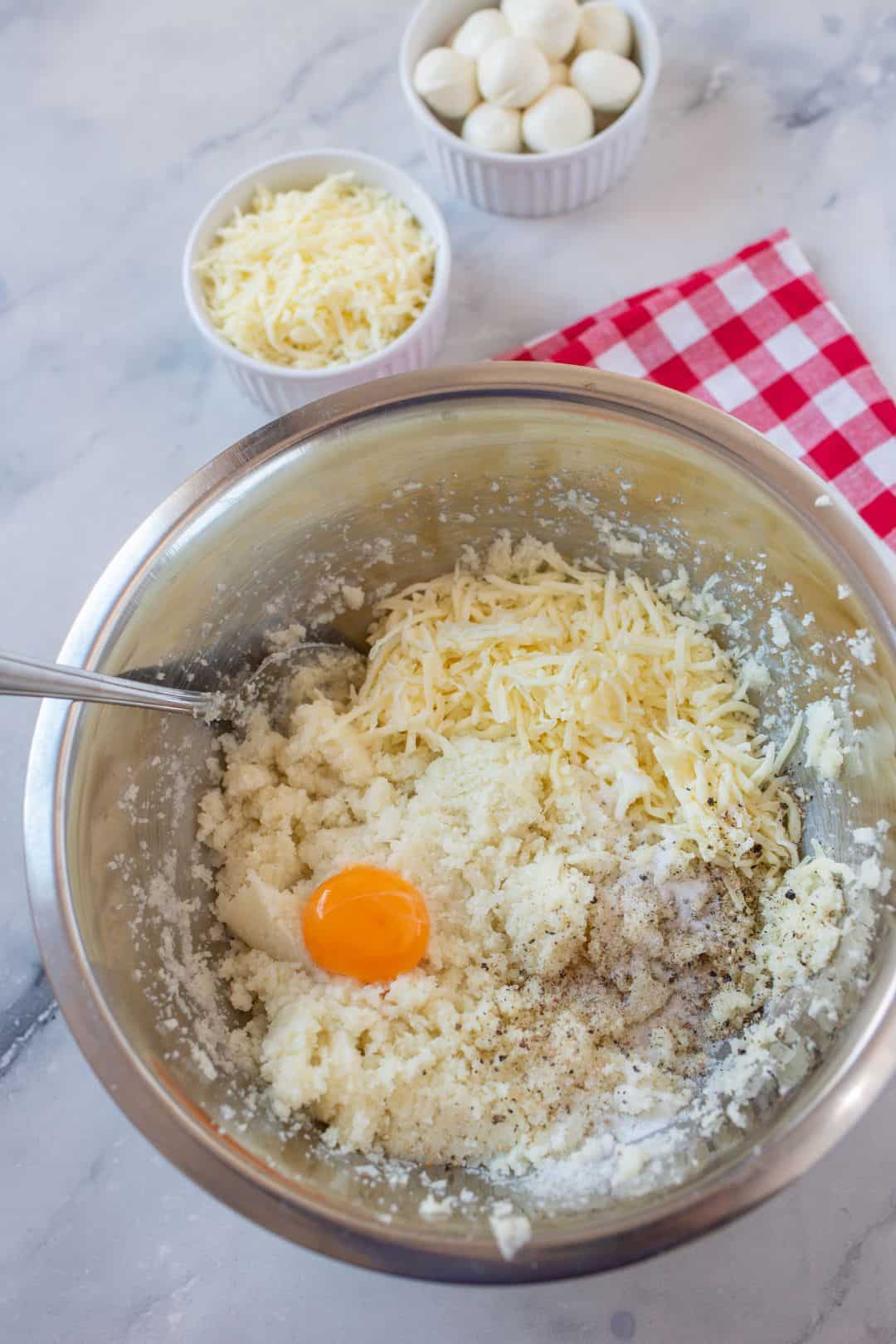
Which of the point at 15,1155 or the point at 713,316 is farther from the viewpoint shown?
the point at 713,316

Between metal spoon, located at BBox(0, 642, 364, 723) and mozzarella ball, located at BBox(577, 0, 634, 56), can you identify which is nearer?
metal spoon, located at BBox(0, 642, 364, 723)

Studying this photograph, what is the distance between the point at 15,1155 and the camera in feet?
5.17

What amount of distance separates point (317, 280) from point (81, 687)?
83cm

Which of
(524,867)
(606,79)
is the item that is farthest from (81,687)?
(606,79)

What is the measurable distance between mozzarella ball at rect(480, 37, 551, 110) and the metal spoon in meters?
0.98

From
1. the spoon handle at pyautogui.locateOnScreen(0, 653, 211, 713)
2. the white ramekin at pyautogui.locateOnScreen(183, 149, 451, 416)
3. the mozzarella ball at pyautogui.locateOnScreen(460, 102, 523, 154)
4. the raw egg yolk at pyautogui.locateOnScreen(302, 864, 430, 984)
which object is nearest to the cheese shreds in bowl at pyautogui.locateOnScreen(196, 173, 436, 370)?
the white ramekin at pyautogui.locateOnScreen(183, 149, 451, 416)

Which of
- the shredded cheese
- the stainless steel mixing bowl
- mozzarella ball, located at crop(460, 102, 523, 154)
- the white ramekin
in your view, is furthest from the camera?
mozzarella ball, located at crop(460, 102, 523, 154)

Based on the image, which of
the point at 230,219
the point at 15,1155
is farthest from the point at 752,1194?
the point at 230,219

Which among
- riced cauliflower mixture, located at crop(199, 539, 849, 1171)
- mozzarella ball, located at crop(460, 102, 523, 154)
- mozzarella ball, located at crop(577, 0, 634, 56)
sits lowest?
riced cauliflower mixture, located at crop(199, 539, 849, 1171)

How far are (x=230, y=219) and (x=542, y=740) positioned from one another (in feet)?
3.47

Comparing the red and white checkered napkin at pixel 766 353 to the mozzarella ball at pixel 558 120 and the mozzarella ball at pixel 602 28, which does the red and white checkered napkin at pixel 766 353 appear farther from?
the mozzarella ball at pixel 602 28

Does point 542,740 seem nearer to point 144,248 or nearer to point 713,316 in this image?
point 713,316

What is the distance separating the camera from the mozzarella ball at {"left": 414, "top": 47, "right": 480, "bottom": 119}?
5.91ft

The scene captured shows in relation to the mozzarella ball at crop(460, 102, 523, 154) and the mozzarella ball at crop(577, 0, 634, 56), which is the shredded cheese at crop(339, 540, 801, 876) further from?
the mozzarella ball at crop(577, 0, 634, 56)
